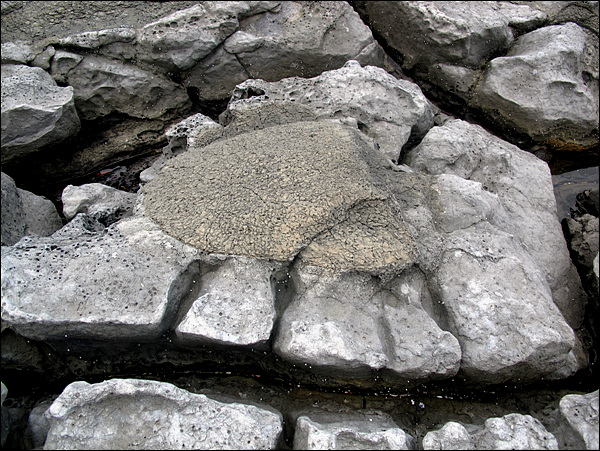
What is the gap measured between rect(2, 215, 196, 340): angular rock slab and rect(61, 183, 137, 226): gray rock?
1.08 ft

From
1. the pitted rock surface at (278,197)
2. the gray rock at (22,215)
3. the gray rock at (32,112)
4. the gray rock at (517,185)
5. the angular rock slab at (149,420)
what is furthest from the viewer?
the gray rock at (32,112)

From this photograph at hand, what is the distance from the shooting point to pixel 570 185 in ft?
11.1

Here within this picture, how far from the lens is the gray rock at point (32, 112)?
9.15 feet

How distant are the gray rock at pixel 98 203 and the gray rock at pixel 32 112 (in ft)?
1.61

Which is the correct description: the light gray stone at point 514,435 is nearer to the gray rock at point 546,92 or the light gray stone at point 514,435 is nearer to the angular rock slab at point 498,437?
the angular rock slab at point 498,437

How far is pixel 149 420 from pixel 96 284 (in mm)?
574

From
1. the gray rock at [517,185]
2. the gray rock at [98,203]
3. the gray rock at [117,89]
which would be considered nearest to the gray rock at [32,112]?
the gray rock at [117,89]

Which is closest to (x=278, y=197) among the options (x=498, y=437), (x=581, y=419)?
(x=498, y=437)

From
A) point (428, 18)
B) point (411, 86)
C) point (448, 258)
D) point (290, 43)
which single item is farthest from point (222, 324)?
point (428, 18)

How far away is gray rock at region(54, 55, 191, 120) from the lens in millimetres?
3229

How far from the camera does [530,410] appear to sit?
7.16 ft

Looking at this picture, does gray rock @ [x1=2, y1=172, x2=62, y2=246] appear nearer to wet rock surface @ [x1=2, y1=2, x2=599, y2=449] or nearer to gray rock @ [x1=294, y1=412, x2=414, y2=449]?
wet rock surface @ [x1=2, y1=2, x2=599, y2=449]

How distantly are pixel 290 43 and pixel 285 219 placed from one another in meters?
1.73

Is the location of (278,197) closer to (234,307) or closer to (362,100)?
(234,307)
